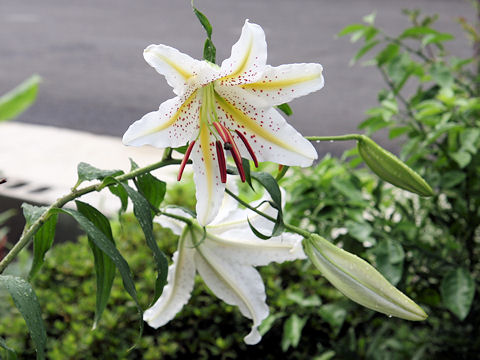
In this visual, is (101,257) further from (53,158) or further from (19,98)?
(53,158)

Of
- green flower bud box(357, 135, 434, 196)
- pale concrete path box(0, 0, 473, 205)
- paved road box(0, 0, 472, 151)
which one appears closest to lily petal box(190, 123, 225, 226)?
green flower bud box(357, 135, 434, 196)

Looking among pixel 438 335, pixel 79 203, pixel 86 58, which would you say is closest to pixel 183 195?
pixel 438 335

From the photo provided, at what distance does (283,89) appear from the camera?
99cm

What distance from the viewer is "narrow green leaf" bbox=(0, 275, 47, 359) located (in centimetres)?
92

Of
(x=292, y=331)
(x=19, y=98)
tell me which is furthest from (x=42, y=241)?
(x=292, y=331)

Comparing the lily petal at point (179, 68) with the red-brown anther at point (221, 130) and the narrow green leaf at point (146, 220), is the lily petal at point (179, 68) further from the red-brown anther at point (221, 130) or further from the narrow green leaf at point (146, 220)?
the narrow green leaf at point (146, 220)

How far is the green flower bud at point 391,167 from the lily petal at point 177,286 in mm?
A: 362

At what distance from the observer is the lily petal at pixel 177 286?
1281 mm

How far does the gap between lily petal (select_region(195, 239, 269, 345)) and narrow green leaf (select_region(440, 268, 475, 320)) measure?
2.74 ft

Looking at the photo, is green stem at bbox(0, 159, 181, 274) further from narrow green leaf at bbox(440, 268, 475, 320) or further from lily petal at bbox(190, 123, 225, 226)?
narrow green leaf at bbox(440, 268, 475, 320)

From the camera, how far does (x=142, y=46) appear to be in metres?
8.60

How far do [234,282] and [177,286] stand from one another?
0.42ft

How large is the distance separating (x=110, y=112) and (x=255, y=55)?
575 cm

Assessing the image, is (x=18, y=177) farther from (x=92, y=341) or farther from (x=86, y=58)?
(x=86, y=58)
